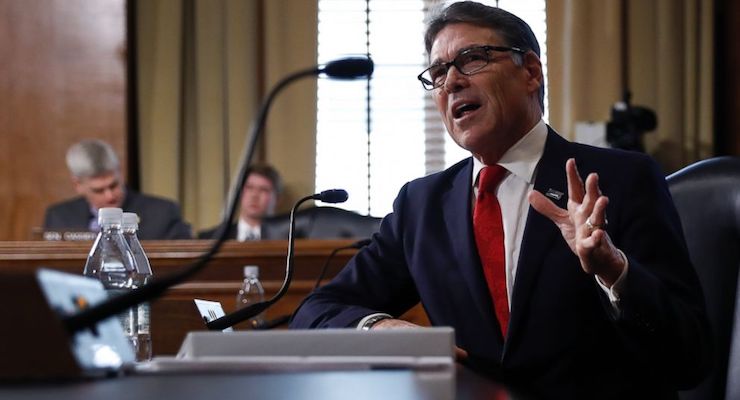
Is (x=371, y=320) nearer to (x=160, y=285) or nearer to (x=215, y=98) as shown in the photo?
(x=160, y=285)

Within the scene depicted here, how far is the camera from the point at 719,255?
78.5 inches

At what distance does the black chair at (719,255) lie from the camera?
1.95 m

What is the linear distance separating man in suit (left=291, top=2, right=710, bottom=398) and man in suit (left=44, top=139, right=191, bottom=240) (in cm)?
286

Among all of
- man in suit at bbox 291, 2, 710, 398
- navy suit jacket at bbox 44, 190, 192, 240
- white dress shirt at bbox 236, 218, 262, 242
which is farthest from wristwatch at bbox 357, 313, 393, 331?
white dress shirt at bbox 236, 218, 262, 242

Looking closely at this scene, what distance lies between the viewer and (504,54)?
2242 millimetres

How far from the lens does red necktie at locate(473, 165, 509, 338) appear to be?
6.82 feet

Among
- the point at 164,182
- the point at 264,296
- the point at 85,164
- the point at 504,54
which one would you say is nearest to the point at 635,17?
the point at 164,182

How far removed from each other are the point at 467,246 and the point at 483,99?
0.30 m

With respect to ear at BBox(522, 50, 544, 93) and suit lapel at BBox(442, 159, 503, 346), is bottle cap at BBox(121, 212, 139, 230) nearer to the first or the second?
suit lapel at BBox(442, 159, 503, 346)

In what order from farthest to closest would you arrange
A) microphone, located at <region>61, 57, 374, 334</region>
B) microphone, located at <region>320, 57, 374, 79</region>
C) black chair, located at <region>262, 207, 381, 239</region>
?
black chair, located at <region>262, 207, 381, 239</region> → microphone, located at <region>320, 57, 374, 79</region> → microphone, located at <region>61, 57, 374, 334</region>

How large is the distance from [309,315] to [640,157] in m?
0.67

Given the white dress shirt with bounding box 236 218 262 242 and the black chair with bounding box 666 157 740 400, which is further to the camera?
the white dress shirt with bounding box 236 218 262 242

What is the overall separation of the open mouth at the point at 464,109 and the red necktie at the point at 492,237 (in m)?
0.12

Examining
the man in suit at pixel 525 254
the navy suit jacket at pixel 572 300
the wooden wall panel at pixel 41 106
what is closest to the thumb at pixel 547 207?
the man in suit at pixel 525 254
